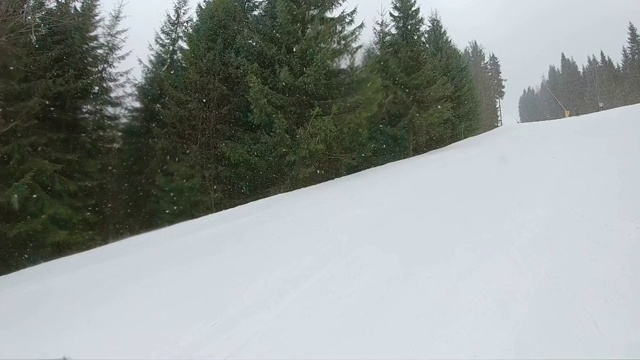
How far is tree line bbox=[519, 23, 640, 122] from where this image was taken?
188ft

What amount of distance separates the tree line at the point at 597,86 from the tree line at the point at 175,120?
3995 cm

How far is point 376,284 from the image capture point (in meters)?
4.64

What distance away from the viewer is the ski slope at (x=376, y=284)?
3.62 metres

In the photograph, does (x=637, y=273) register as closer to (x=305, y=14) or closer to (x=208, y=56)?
(x=305, y=14)

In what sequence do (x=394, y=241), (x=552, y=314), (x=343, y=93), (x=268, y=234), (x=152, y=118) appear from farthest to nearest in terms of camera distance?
(x=152, y=118) → (x=343, y=93) → (x=268, y=234) → (x=394, y=241) → (x=552, y=314)

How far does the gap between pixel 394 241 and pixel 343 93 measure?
367 inches

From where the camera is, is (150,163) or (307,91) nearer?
(307,91)

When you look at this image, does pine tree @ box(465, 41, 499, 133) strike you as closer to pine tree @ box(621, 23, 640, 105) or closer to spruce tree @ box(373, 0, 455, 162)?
pine tree @ box(621, 23, 640, 105)

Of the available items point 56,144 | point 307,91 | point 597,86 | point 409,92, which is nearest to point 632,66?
point 597,86

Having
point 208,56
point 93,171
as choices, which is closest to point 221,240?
point 93,171

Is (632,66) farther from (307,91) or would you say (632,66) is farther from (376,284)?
(376,284)

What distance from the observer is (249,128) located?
1498 cm

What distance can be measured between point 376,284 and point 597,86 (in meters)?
77.3

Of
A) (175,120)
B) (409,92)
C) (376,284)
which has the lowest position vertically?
(376,284)
